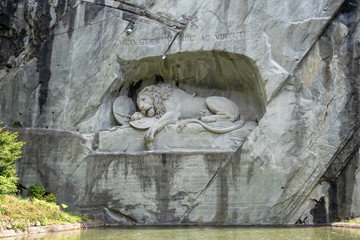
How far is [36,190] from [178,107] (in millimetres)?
4226

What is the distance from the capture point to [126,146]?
12.3 metres

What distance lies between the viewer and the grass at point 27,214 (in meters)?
8.77

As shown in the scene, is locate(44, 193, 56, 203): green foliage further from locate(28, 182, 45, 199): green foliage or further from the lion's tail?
the lion's tail

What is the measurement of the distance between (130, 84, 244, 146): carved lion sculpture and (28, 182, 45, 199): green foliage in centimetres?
293

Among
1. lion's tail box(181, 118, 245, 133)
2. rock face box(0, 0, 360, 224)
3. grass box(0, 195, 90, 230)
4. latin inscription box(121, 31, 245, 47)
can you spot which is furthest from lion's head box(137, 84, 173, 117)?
grass box(0, 195, 90, 230)

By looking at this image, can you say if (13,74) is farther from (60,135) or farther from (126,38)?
(126,38)

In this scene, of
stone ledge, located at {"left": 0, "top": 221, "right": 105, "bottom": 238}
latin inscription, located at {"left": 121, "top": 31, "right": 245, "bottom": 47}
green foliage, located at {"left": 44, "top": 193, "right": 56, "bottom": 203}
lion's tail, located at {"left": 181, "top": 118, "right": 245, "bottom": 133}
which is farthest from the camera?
lion's tail, located at {"left": 181, "top": 118, "right": 245, "bottom": 133}

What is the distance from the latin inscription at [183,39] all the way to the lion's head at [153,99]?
1249 millimetres

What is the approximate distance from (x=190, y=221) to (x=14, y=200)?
403 cm

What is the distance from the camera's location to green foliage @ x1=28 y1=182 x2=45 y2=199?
11.5 metres

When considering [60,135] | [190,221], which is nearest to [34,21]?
[60,135]

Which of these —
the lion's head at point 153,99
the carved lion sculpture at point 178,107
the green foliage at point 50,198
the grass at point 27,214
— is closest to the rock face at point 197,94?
the green foliage at point 50,198

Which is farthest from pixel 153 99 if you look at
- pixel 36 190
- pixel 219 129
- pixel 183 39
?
pixel 36 190

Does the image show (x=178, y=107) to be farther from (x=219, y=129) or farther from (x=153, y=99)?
(x=219, y=129)
